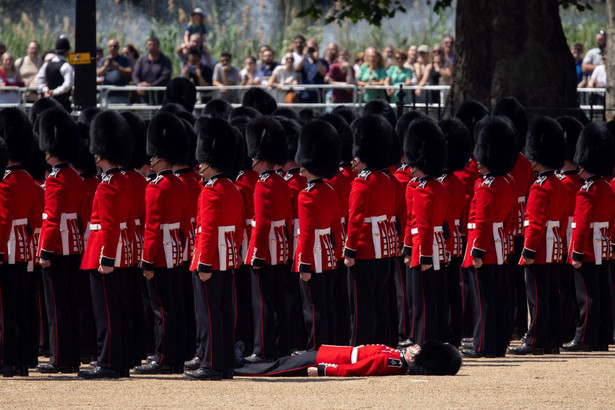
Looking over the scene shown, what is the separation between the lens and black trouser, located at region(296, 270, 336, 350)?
9.76 meters

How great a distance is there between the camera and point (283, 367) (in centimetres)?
923

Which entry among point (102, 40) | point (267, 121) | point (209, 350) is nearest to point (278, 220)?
point (267, 121)

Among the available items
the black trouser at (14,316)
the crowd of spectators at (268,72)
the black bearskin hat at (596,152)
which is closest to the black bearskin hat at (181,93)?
the crowd of spectators at (268,72)

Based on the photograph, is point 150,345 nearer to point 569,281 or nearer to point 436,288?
point 436,288

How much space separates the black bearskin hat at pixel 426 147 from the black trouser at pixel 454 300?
0.79 metres

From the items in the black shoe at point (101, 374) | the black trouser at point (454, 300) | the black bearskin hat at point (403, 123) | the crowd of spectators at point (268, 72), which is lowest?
the black shoe at point (101, 374)

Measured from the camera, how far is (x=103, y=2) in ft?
76.0

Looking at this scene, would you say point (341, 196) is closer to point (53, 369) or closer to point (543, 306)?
point (543, 306)

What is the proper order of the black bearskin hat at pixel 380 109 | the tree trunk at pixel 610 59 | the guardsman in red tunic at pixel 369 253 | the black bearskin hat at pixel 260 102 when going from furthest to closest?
1. the tree trunk at pixel 610 59
2. the black bearskin hat at pixel 260 102
3. the black bearskin hat at pixel 380 109
4. the guardsman in red tunic at pixel 369 253

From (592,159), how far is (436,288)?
58.7 inches

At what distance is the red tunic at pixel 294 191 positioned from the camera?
10.2 meters

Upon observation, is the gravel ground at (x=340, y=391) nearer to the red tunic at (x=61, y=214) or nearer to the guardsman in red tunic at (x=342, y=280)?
the red tunic at (x=61, y=214)

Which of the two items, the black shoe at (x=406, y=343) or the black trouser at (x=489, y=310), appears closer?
the black trouser at (x=489, y=310)

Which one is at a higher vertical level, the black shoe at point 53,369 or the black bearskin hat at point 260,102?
the black bearskin hat at point 260,102
